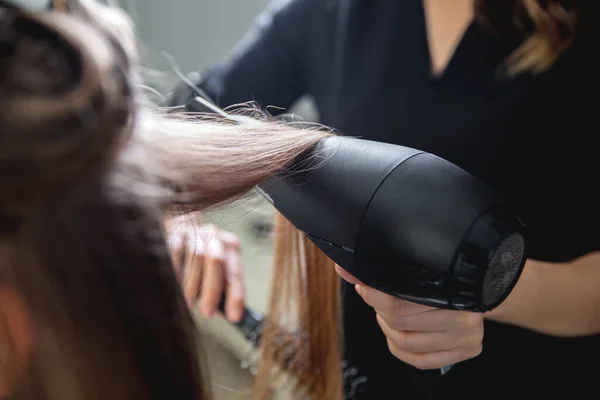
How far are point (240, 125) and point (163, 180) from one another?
10cm

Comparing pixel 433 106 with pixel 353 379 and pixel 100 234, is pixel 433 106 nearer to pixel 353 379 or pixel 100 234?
pixel 353 379

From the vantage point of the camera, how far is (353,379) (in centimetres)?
59

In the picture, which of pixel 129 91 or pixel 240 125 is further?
pixel 240 125

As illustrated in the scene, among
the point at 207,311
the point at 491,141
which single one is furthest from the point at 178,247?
the point at 491,141

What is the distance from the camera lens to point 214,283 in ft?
2.14

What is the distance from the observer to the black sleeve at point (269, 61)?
79cm

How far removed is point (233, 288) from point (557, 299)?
356 millimetres

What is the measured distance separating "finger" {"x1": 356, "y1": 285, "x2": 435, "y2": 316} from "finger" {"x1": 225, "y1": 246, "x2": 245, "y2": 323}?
0.95ft

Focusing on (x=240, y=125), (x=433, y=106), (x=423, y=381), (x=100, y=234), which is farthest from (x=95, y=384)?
(x=433, y=106)

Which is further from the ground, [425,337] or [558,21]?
[558,21]

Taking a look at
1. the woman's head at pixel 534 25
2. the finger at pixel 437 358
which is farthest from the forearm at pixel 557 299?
the woman's head at pixel 534 25

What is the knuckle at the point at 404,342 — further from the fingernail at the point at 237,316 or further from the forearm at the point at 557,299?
the fingernail at the point at 237,316

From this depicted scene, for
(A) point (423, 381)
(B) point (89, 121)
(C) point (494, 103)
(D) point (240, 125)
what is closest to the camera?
(B) point (89, 121)

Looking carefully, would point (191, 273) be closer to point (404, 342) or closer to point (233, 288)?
point (233, 288)
